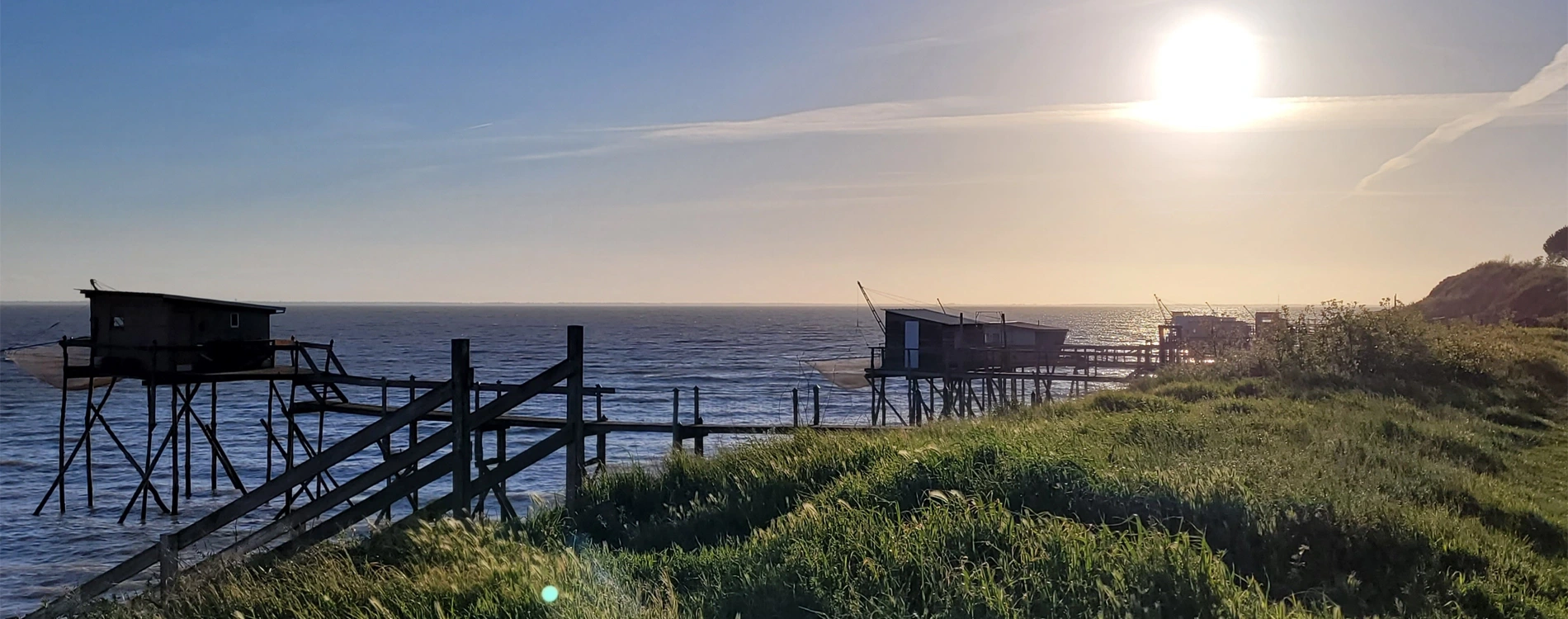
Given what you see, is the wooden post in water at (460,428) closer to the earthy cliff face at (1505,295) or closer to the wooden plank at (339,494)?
the wooden plank at (339,494)

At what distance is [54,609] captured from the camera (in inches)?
388

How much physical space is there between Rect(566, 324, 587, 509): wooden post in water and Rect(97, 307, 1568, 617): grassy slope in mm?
316

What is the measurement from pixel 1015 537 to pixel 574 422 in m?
6.03

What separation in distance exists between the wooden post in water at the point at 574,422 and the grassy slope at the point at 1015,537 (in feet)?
1.04

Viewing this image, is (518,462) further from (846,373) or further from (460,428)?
(846,373)

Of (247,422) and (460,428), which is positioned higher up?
(460,428)

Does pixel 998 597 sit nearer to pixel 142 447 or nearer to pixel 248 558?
pixel 248 558

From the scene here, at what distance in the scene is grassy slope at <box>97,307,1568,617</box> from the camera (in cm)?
564

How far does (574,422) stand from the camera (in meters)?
10.9

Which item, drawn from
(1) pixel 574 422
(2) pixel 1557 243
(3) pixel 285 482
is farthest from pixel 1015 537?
(2) pixel 1557 243

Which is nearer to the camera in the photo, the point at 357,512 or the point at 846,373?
the point at 357,512

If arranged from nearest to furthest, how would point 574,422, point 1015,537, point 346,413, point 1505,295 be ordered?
point 1015,537, point 574,422, point 346,413, point 1505,295

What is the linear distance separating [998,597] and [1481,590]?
3.69 m

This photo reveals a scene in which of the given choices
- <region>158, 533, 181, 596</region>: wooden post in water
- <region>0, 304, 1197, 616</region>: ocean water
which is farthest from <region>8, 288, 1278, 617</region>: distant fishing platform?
<region>0, 304, 1197, 616</region>: ocean water
